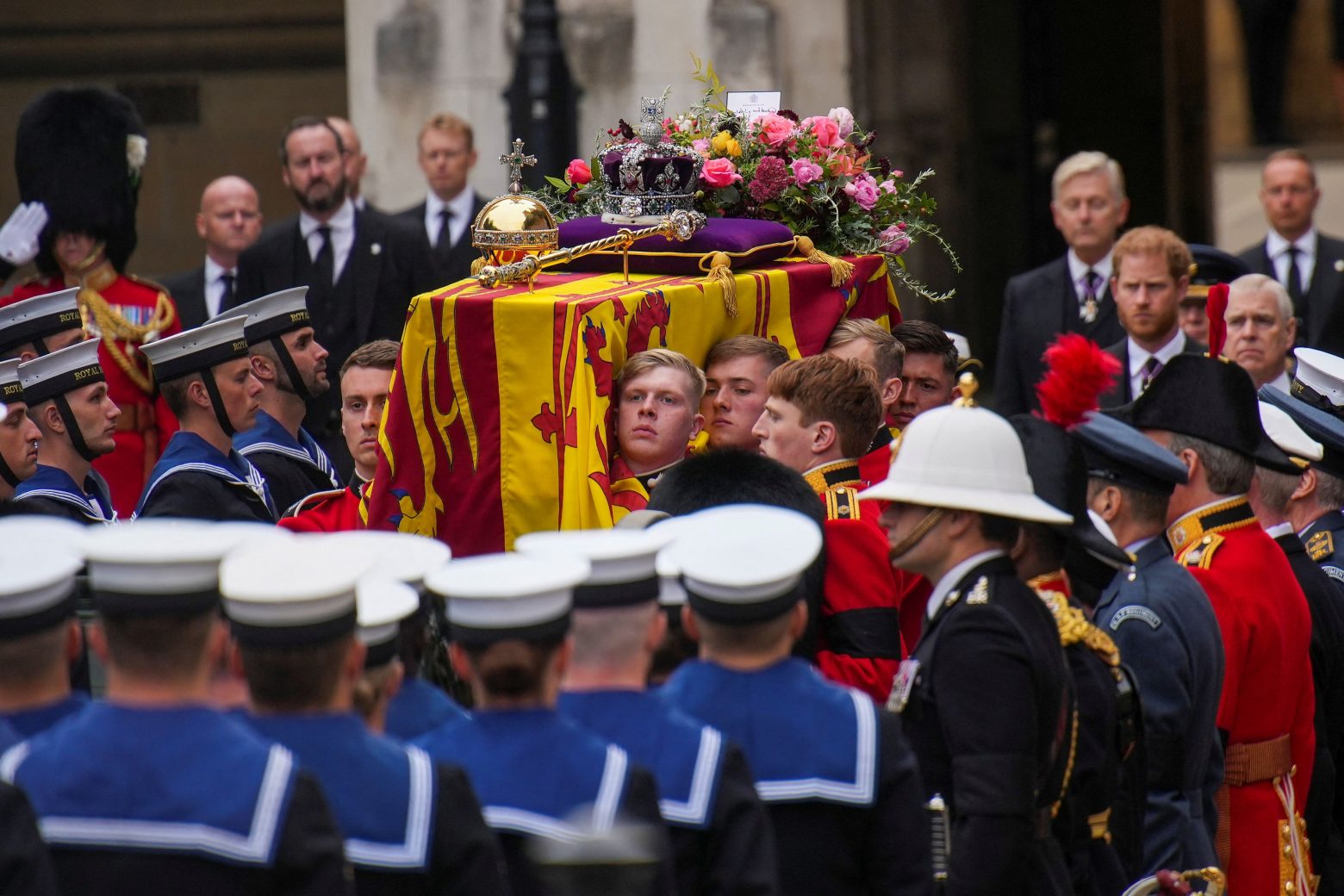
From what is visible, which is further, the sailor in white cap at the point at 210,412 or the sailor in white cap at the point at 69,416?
the sailor in white cap at the point at 69,416

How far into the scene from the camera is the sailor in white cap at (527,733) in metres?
3.16

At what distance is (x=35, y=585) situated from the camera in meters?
3.18

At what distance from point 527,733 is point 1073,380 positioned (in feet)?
5.59

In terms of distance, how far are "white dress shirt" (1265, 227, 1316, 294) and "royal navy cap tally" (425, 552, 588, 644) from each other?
6.82 m

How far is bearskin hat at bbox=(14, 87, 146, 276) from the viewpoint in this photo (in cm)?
853

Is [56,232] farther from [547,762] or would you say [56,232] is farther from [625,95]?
[547,762]

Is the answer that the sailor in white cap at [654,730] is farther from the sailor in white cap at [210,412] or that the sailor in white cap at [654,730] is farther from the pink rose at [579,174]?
the pink rose at [579,174]

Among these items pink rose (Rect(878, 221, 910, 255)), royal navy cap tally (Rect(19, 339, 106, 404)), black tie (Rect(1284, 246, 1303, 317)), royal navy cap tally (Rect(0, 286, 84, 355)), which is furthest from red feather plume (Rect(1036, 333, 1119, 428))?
black tie (Rect(1284, 246, 1303, 317))

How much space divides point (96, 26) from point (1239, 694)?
33.0 feet

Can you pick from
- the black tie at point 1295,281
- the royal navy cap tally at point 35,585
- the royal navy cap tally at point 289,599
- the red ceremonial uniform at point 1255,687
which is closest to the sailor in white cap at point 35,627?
the royal navy cap tally at point 35,585

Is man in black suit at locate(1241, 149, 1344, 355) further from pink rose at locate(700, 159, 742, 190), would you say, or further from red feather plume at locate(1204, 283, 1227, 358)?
pink rose at locate(700, 159, 742, 190)

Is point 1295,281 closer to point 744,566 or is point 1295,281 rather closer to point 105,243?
point 105,243

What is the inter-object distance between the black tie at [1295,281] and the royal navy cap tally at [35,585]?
7.06 m

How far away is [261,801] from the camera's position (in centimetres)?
298
